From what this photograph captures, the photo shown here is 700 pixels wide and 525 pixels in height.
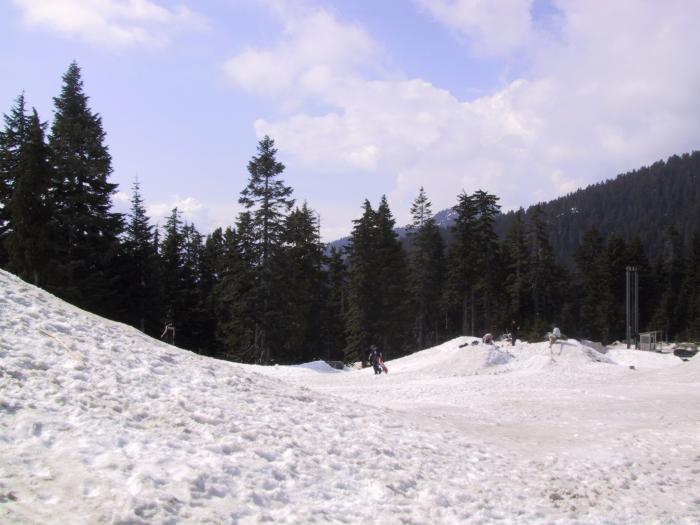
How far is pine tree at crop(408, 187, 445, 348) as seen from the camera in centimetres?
5597

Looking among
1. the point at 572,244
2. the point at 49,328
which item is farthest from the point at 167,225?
the point at 572,244

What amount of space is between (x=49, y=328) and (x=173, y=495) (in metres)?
4.85

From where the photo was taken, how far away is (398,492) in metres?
6.86

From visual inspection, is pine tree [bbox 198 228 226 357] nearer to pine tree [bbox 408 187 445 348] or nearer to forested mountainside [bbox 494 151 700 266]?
pine tree [bbox 408 187 445 348]

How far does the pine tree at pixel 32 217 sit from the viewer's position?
28859 millimetres

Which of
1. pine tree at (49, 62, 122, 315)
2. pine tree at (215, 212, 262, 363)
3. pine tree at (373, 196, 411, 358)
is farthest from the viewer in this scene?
pine tree at (373, 196, 411, 358)

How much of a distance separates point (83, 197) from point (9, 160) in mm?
4372

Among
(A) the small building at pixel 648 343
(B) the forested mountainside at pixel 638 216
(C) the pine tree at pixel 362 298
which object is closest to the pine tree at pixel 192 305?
(C) the pine tree at pixel 362 298

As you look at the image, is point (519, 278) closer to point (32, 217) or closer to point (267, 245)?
point (267, 245)

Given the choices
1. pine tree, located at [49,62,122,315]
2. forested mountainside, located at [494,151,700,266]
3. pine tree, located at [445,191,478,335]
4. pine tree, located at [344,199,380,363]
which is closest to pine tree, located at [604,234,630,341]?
pine tree, located at [445,191,478,335]

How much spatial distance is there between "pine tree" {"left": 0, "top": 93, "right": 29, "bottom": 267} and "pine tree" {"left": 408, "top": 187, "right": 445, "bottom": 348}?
3451 centimetres

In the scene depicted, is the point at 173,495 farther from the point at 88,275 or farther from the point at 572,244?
the point at 572,244

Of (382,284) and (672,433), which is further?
(382,284)

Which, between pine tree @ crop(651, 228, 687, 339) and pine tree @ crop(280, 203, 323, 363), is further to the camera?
pine tree @ crop(651, 228, 687, 339)
